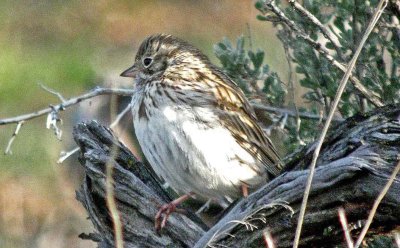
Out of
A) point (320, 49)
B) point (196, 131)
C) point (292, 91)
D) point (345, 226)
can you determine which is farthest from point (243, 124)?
point (345, 226)

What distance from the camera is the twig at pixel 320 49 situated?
5.39 m

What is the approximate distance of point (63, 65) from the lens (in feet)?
42.4

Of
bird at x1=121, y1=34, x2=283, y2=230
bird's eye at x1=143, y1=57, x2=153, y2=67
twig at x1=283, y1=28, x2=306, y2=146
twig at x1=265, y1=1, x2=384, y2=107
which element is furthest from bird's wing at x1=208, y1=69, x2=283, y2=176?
twig at x1=265, y1=1, x2=384, y2=107

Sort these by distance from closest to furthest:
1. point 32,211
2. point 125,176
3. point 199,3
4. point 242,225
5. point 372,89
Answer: point 242,225, point 125,176, point 372,89, point 32,211, point 199,3

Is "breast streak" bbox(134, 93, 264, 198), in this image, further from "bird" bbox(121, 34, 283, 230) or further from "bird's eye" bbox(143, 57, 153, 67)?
"bird's eye" bbox(143, 57, 153, 67)

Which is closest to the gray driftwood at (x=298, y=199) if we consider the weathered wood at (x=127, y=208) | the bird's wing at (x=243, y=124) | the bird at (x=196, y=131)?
the weathered wood at (x=127, y=208)

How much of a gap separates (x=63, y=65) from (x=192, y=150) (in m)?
7.23

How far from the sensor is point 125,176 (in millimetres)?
5695

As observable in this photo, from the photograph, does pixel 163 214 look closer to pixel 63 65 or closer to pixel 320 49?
pixel 320 49

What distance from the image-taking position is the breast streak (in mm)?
5895

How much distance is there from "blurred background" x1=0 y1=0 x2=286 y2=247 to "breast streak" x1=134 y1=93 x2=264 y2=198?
1.05 m

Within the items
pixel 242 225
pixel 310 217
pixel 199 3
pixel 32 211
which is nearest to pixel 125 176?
pixel 242 225

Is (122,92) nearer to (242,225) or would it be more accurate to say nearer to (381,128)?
(242,225)

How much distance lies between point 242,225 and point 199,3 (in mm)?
11169
